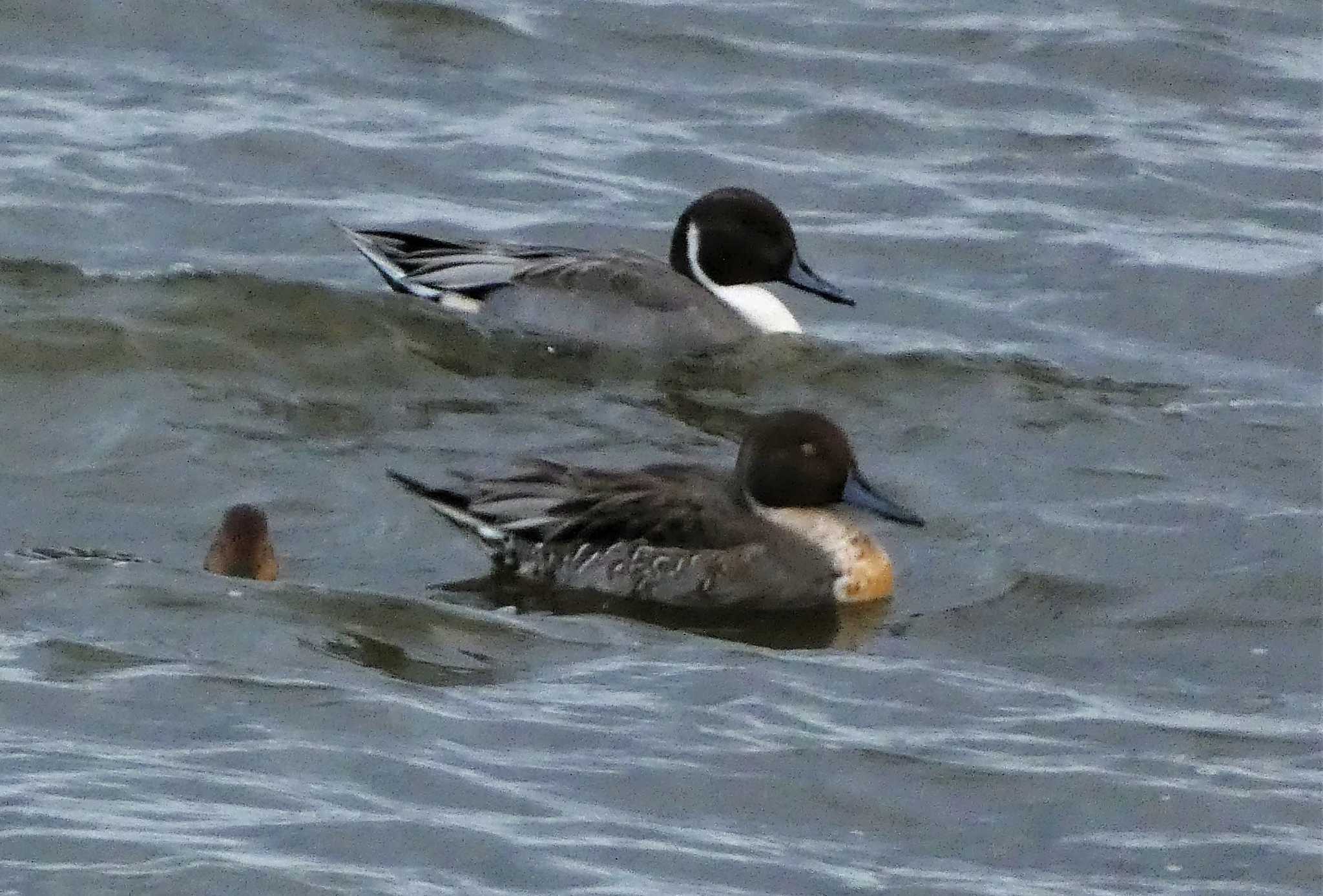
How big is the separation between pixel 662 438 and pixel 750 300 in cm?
193

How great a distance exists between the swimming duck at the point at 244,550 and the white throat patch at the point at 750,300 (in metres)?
4.27

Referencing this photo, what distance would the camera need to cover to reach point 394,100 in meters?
15.8

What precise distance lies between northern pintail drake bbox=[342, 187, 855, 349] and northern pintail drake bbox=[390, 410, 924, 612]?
108 inches

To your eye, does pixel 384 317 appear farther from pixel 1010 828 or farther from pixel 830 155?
pixel 1010 828

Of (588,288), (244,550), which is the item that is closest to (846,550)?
(244,550)

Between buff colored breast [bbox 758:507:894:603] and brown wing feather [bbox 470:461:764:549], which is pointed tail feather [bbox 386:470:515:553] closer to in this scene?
brown wing feather [bbox 470:461:764:549]

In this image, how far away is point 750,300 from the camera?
13.3 metres

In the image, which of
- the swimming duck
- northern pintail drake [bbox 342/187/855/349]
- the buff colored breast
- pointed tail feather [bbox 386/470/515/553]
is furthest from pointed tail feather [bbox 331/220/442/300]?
the swimming duck

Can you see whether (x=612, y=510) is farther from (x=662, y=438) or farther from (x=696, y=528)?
(x=662, y=438)

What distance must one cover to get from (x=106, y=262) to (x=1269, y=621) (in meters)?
5.66

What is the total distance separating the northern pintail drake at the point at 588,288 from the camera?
1282cm

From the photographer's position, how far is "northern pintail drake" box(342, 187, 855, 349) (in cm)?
1282

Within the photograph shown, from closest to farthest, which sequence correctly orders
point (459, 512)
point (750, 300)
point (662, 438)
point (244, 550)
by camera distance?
1. point (244, 550)
2. point (459, 512)
3. point (662, 438)
4. point (750, 300)

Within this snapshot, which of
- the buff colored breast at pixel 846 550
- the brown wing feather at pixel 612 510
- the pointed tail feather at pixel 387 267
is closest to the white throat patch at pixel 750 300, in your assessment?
the pointed tail feather at pixel 387 267
